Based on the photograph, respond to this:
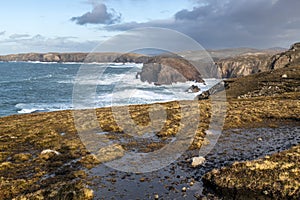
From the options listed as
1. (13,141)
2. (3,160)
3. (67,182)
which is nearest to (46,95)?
(13,141)

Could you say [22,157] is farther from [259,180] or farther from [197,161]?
[259,180]

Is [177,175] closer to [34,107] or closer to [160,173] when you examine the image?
[160,173]

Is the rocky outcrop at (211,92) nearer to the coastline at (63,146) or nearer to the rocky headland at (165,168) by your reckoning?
the coastline at (63,146)

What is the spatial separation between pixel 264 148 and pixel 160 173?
37.4 ft

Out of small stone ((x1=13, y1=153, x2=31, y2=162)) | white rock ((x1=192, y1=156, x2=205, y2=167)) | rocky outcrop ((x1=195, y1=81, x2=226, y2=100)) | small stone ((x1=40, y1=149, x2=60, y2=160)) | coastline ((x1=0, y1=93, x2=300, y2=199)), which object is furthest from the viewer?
rocky outcrop ((x1=195, y1=81, x2=226, y2=100))

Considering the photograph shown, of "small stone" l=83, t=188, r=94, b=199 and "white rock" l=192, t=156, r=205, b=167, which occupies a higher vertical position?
"white rock" l=192, t=156, r=205, b=167

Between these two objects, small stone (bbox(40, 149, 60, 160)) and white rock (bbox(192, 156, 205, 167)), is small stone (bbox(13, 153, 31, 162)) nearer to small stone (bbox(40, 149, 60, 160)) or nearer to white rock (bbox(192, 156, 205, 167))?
small stone (bbox(40, 149, 60, 160))

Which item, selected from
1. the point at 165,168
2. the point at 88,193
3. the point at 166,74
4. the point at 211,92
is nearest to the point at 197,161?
the point at 165,168

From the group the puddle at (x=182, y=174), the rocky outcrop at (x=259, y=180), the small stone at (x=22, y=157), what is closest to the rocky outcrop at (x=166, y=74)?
the puddle at (x=182, y=174)

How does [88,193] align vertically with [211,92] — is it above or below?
above

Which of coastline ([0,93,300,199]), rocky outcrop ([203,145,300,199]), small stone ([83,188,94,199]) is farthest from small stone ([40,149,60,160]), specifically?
rocky outcrop ([203,145,300,199])

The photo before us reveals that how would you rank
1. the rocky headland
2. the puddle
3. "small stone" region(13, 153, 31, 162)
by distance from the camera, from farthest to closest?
"small stone" region(13, 153, 31, 162)
the puddle
the rocky headland

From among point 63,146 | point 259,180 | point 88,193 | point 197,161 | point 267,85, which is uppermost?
point 267,85

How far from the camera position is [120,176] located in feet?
67.4
